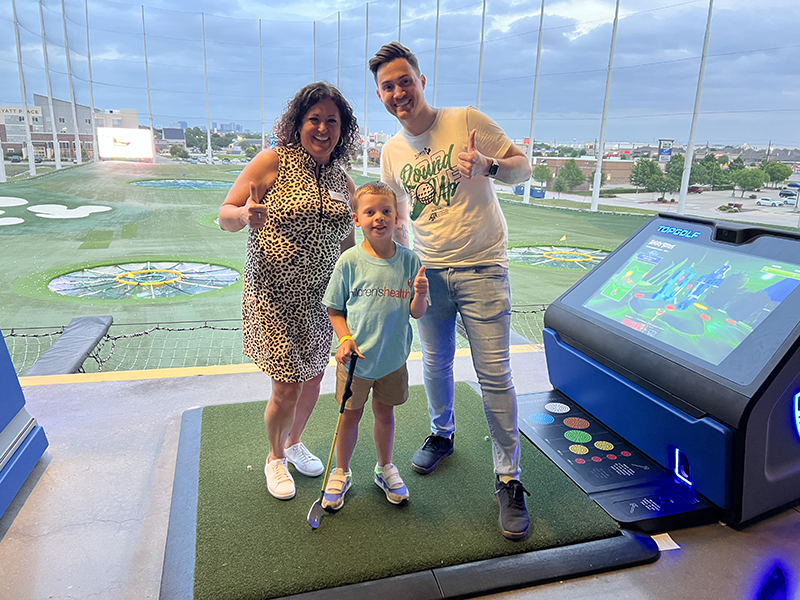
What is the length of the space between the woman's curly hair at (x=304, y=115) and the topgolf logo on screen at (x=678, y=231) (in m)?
Result: 1.38

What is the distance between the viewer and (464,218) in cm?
150

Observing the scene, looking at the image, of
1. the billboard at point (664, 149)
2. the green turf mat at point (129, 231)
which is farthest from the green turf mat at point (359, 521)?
the billboard at point (664, 149)

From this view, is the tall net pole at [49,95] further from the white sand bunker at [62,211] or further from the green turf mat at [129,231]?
the green turf mat at [129,231]

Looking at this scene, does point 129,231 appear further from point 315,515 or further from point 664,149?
point 664,149

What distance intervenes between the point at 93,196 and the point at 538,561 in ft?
21.2

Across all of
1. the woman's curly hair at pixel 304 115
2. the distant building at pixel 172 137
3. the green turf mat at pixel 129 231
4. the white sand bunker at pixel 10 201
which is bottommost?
the green turf mat at pixel 129 231

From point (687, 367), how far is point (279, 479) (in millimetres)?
1339

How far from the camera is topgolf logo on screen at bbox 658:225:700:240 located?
201 cm

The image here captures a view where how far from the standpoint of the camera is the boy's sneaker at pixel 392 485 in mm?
1576

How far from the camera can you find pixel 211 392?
2.40 m

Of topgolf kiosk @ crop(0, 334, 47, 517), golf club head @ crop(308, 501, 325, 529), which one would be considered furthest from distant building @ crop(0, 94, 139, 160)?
golf club head @ crop(308, 501, 325, 529)

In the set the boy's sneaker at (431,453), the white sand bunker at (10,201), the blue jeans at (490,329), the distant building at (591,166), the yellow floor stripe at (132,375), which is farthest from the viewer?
the distant building at (591,166)

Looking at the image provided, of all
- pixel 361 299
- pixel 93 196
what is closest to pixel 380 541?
pixel 361 299

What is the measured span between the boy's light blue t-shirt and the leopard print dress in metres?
0.12
